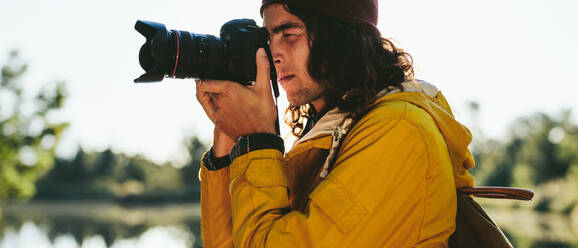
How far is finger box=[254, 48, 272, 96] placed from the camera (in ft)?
4.87

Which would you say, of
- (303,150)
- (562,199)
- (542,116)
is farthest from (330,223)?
(542,116)

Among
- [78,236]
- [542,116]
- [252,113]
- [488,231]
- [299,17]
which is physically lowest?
[542,116]

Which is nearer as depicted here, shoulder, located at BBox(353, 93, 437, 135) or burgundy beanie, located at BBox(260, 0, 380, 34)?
shoulder, located at BBox(353, 93, 437, 135)

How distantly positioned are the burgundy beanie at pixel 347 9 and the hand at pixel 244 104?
0.21 metres

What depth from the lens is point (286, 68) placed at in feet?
5.41

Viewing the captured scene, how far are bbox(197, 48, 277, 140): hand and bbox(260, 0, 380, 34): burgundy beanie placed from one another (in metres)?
0.21

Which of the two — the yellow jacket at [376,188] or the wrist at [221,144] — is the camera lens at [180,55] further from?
the yellow jacket at [376,188]

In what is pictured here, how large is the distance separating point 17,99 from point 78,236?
40.7 ft

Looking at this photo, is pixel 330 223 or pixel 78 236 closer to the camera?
pixel 330 223

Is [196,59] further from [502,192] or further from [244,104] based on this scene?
[502,192]

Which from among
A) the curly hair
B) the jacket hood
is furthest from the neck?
the jacket hood

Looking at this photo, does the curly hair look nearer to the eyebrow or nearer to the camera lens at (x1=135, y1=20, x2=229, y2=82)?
the eyebrow

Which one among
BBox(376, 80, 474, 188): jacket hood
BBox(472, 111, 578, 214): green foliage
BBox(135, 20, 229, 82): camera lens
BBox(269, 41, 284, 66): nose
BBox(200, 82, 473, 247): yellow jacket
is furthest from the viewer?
BBox(472, 111, 578, 214): green foliage

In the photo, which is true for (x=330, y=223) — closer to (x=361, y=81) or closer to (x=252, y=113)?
(x=252, y=113)
